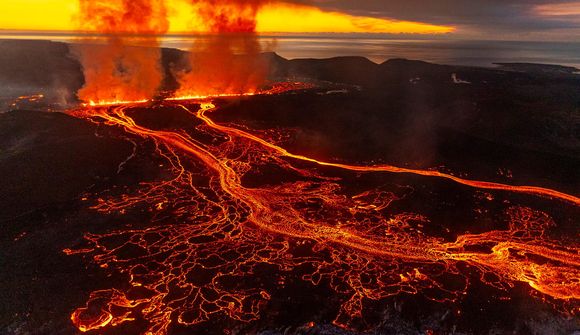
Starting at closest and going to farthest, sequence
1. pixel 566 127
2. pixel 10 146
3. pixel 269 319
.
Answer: pixel 269 319 → pixel 10 146 → pixel 566 127

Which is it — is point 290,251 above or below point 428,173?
below

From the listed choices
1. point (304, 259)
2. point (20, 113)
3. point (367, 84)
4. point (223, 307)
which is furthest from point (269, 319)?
point (367, 84)

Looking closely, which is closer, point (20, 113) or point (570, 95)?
point (20, 113)

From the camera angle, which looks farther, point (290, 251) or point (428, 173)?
point (428, 173)

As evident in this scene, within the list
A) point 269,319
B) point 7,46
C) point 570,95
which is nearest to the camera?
point 269,319

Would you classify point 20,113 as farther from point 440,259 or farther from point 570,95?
point 570,95

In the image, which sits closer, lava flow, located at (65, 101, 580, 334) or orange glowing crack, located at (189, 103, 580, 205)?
lava flow, located at (65, 101, 580, 334)

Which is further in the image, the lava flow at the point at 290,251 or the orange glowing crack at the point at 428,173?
the orange glowing crack at the point at 428,173

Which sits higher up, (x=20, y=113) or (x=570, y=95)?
(x=570, y=95)
